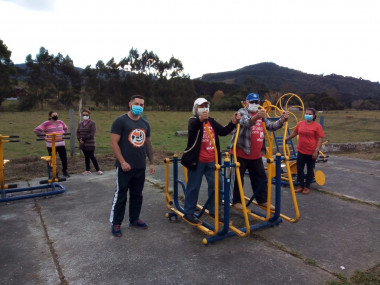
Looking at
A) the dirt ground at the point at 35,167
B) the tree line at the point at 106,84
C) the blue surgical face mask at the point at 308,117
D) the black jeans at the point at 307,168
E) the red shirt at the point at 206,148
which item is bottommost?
the dirt ground at the point at 35,167

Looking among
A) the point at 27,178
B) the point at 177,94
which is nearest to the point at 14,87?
the point at 177,94

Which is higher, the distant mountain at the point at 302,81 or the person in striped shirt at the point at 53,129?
the distant mountain at the point at 302,81

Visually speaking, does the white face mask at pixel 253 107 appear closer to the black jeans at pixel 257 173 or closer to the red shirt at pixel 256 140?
the red shirt at pixel 256 140

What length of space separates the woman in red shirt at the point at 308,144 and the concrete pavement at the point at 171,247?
0.61 m

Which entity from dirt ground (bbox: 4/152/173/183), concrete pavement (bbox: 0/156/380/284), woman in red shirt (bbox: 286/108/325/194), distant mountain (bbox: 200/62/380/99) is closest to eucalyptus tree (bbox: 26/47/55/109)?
dirt ground (bbox: 4/152/173/183)

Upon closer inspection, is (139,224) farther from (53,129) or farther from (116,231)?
(53,129)

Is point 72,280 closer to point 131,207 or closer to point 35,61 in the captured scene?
point 131,207

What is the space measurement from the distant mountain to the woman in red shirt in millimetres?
70204

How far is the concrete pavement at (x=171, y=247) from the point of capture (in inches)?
113

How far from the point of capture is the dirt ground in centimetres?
715

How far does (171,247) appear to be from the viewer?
3.46 metres

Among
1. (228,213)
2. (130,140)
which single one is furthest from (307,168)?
(130,140)

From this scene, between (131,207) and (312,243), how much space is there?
2.38 m

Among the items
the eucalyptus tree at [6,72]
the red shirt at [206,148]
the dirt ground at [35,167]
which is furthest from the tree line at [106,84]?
the red shirt at [206,148]
